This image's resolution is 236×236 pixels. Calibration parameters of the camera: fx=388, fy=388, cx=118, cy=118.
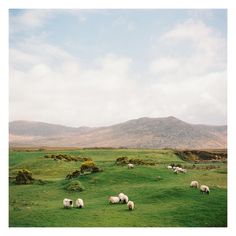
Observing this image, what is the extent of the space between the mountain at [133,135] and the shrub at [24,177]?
9.52 ft

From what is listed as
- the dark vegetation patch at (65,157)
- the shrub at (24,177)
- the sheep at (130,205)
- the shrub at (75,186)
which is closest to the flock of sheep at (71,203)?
the shrub at (75,186)

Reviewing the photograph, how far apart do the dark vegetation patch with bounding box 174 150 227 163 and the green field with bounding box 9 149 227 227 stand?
0.61 metres

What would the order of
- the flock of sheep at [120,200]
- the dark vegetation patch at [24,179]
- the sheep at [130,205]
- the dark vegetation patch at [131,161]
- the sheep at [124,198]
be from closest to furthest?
the sheep at [130,205]
the flock of sheep at [120,200]
the sheep at [124,198]
the dark vegetation patch at [24,179]
the dark vegetation patch at [131,161]

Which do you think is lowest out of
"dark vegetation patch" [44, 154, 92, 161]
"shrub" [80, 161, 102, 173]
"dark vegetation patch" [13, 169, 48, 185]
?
"dark vegetation patch" [13, 169, 48, 185]

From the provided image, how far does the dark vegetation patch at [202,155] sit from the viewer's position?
19.6 m

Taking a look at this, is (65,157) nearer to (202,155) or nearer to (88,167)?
(88,167)

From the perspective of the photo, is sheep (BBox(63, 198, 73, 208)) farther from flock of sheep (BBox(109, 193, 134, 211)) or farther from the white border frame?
the white border frame

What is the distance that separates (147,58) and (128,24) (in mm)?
1862

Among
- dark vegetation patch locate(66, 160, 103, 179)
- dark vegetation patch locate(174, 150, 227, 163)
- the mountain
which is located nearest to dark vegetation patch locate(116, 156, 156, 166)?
dark vegetation patch locate(66, 160, 103, 179)

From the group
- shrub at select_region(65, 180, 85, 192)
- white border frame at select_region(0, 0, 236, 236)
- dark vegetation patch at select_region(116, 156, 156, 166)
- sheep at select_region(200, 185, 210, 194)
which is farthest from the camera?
dark vegetation patch at select_region(116, 156, 156, 166)

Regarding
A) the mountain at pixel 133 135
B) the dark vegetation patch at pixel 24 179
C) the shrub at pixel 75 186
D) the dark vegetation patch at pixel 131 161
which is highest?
the mountain at pixel 133 135

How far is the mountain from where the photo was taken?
20.5 meters
